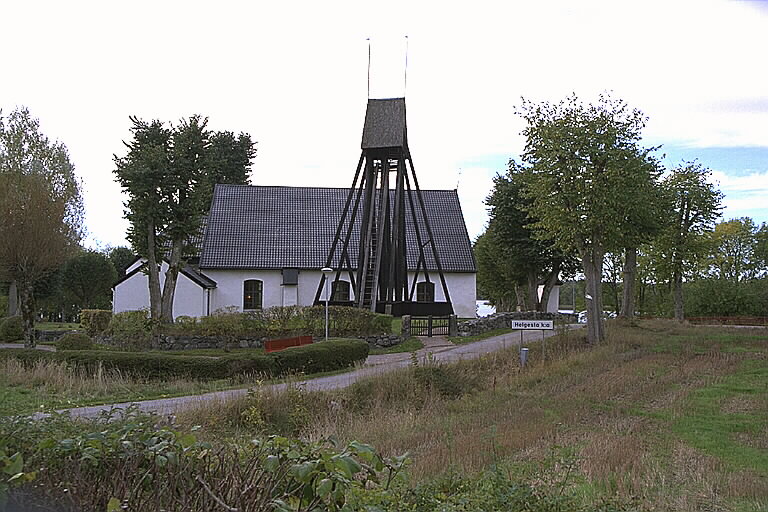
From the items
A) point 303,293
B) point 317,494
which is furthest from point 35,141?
point 317,494

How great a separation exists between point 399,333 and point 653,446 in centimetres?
1966

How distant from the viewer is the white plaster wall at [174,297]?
3762cm

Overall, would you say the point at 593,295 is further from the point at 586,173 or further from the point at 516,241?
the point at 516,241

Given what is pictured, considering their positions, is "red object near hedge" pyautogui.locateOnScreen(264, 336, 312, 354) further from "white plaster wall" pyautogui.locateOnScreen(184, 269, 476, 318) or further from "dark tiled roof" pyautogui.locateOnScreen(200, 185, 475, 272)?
"dark tiled roof" pyautogui.locateOnScreen(200, 185, 475, 272)

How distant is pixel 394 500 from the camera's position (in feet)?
14.7

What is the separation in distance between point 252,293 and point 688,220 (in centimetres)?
2313

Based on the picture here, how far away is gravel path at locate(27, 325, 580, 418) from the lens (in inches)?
498

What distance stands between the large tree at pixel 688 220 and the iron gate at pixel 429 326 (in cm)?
1357

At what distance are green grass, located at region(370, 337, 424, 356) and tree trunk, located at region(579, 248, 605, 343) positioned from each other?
594 cm

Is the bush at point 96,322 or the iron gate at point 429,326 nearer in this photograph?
the bush at point 96,322

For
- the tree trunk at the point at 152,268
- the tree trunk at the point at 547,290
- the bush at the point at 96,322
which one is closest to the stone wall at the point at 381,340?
the tree trunk at the point at 152,268

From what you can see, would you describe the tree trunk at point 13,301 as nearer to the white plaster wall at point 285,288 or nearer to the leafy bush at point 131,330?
the white plaster wall at point 285,288

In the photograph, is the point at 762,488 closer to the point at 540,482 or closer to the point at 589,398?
the point at 540,482

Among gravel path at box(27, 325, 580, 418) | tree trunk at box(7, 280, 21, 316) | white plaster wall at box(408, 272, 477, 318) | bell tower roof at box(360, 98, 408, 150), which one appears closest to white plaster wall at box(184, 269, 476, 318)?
white plaster wall at box(408, 272, 477, 318)
